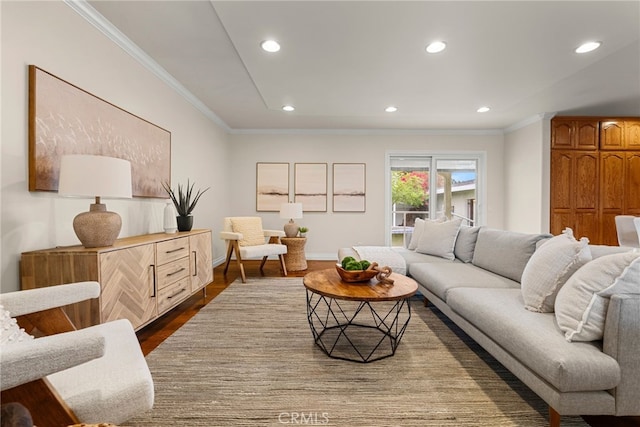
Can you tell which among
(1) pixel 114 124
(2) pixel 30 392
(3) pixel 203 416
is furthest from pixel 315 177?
(2) pixel 30 392

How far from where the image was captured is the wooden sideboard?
159cm

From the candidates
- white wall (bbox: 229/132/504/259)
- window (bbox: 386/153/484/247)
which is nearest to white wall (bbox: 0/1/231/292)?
white wall (bbox: 229/132/504/259)

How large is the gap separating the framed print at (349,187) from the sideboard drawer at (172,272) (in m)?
3.18

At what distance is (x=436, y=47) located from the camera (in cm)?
242

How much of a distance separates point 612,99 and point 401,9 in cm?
380

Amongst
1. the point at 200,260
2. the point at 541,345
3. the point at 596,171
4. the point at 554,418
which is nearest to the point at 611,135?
the point at 596,171

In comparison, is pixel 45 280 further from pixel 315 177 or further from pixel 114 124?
pixel 315 177

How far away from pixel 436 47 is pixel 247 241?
10.5ft

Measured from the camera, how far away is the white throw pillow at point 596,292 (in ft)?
3.93

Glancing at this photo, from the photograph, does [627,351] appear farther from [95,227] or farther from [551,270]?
[95,227]

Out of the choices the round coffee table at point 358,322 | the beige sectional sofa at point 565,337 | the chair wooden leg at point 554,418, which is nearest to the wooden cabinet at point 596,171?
the beige sectional sofa at point 565,337

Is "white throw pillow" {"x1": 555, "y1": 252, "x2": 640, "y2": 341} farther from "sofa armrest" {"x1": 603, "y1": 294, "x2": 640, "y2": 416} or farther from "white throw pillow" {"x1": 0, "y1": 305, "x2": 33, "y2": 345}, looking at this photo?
"white throw pillow" {"x1": 0, "y1": 305, "x2": 33, "y2": 345}

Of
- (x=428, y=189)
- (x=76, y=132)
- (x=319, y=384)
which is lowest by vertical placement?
(x=319, y=384)

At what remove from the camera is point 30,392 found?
76cm
